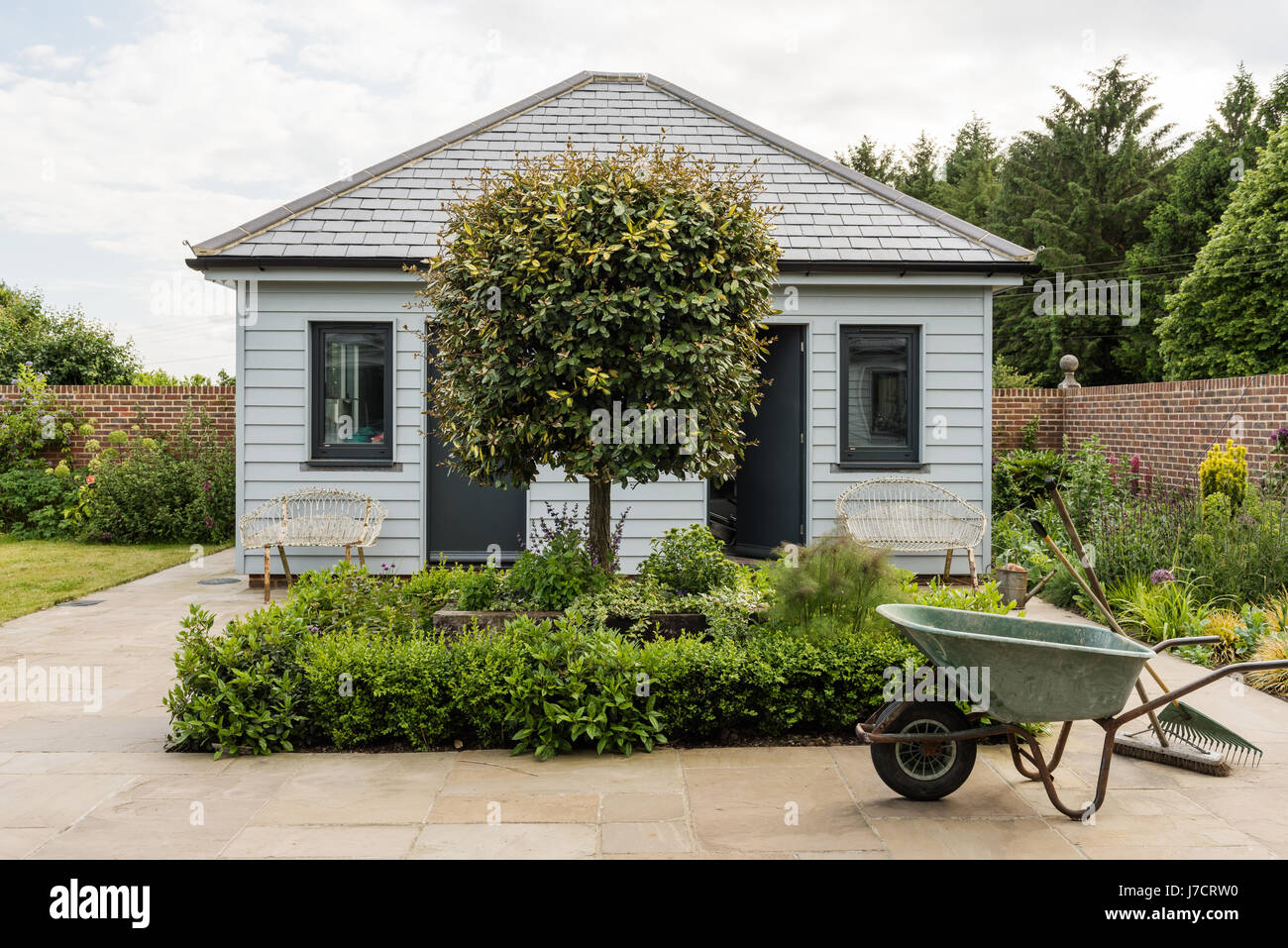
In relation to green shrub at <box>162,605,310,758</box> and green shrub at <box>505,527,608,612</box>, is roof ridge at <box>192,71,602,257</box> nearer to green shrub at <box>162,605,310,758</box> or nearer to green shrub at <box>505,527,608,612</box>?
green shrub at <box>505,527,608,612</box>

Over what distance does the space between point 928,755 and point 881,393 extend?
20.5ft

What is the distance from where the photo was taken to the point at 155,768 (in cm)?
435

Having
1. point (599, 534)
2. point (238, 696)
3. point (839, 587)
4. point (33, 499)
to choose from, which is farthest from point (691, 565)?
point (33, 499)

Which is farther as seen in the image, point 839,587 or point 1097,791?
point 839,587

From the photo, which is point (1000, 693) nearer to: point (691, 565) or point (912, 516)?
point (691, 565)

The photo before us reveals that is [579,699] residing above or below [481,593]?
below

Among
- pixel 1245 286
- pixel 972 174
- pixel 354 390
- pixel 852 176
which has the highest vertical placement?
pixel 972 174

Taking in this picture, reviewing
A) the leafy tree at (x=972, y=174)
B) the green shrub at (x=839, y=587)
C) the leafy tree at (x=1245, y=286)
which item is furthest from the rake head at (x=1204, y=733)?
the leafy tree at (x=972, y=174)

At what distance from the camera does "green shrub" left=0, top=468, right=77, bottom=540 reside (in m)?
12.9

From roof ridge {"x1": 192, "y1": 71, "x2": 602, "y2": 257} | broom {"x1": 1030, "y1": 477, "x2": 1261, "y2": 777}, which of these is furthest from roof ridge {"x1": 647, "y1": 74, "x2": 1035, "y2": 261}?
broom {"x1": 1030, "y1": 477, "x2": 1261, "y2": 777}

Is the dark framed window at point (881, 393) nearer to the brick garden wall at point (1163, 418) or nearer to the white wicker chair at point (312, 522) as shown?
the brick garden wall at point (1163, 418)

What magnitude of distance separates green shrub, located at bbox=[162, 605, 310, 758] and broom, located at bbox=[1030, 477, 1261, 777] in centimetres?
370

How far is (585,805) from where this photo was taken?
388 centimetres

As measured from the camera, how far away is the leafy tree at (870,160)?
3647 cm
